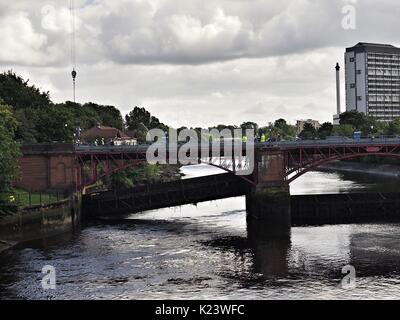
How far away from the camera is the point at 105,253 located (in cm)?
6309

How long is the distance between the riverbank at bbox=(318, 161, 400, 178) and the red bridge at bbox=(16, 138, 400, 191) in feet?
225

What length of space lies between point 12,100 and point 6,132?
70.9 metres

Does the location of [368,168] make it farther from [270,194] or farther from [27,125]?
[27,125]

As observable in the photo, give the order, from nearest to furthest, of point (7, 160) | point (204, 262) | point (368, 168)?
point (204, 262) → point (7, 160) → point (368, 168)

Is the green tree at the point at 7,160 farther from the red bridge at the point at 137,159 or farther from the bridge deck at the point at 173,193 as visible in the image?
the bridge deck at the point at 173,193

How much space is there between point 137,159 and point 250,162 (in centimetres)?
1564

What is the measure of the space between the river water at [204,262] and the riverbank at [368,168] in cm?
7903

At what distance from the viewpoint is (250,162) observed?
86375mm

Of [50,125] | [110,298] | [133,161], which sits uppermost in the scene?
[50,125]

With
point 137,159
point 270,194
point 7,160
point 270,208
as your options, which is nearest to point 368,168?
point 270,194

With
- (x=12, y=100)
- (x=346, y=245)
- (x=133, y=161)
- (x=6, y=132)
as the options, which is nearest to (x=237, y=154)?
(x=133, y=161)

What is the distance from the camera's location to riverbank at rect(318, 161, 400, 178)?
155500 millimetres

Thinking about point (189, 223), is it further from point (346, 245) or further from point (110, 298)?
Result: point (110, 298)

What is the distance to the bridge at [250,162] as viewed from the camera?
84000mm
